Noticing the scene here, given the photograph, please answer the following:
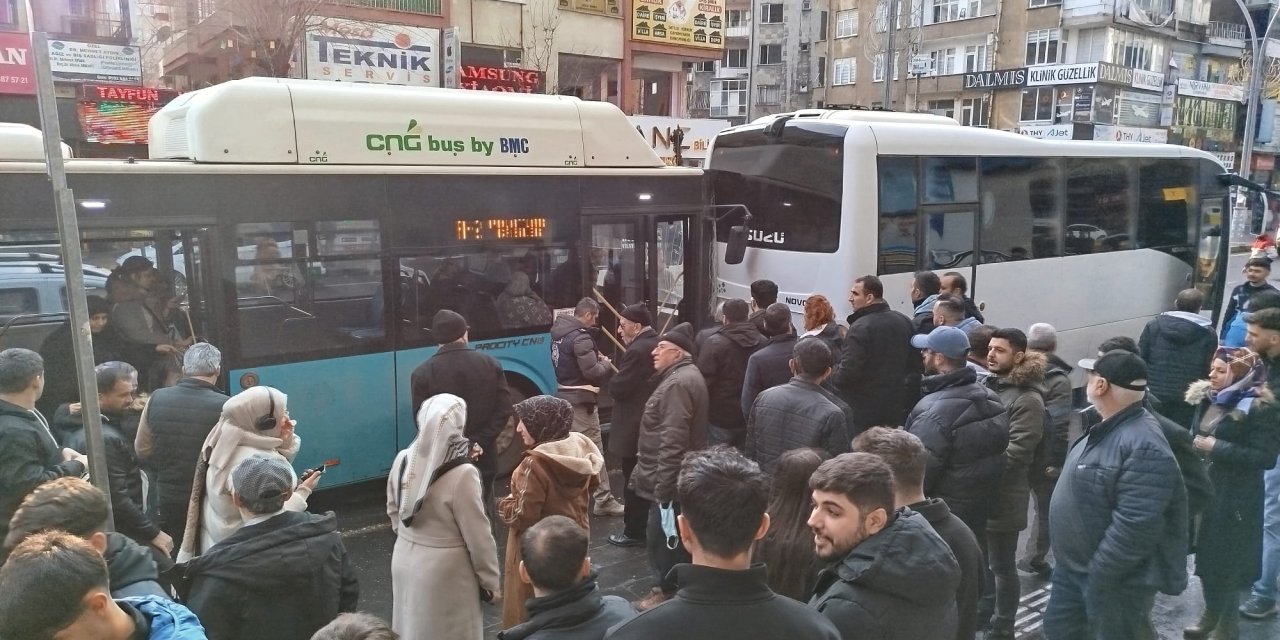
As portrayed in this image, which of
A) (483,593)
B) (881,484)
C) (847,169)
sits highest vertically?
(847,169)

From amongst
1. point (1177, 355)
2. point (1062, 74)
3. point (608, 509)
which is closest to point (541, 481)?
point (608, 509)

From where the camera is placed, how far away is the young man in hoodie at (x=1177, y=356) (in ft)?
22.3

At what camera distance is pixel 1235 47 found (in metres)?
51.2

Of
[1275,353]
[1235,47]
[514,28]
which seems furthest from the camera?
[1235,47]

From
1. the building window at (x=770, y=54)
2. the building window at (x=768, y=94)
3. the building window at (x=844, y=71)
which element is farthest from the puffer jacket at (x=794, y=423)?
the building window at (x=770, y=54)

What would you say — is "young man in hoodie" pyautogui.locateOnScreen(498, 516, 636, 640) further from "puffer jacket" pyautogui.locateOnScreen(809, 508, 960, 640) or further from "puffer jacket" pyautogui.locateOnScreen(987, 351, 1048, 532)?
"puffer jacket" pyautogui.locateOnScreen(987, 351, 1048, 532)

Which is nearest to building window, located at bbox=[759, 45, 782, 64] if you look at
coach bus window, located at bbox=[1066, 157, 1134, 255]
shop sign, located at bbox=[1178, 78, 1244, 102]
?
shop sign, located at bbox=[1178, 78, 1244, 102]

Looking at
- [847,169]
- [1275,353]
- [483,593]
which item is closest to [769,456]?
[483,593]

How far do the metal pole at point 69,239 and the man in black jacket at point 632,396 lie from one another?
3420 mm

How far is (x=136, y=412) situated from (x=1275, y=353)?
6512mm

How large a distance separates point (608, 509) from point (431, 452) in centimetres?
363

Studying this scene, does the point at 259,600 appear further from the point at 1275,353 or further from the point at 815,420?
the point at 1275,353

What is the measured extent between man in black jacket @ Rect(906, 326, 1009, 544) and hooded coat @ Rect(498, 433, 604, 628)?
1.81 m

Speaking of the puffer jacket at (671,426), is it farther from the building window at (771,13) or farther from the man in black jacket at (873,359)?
the building window at (771,13)
